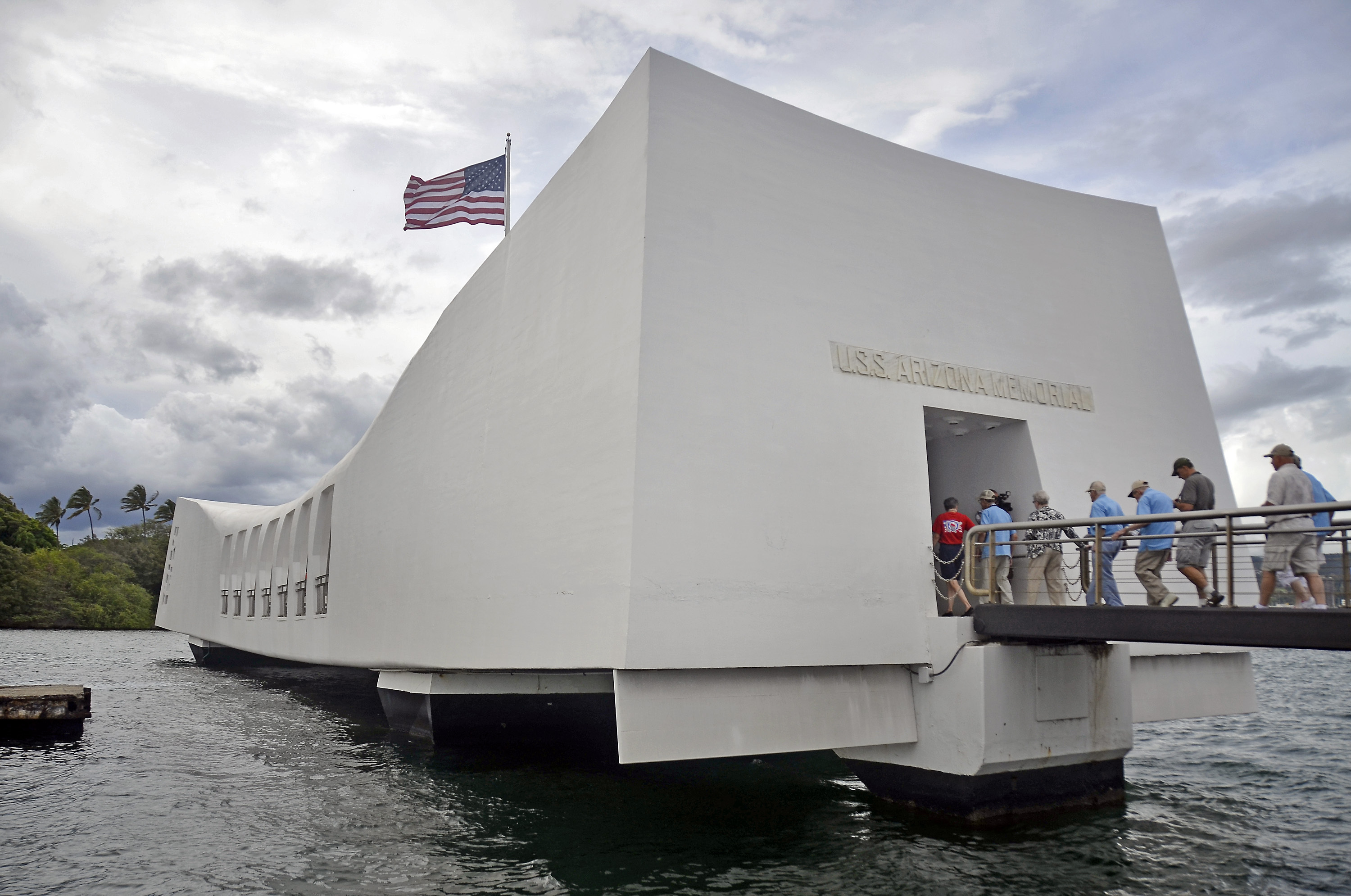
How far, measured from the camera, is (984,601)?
30.3ft

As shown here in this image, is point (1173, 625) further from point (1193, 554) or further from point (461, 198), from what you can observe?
point (461, 198)

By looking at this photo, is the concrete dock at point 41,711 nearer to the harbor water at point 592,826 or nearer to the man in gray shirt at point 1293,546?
the harbor water at point 592,826

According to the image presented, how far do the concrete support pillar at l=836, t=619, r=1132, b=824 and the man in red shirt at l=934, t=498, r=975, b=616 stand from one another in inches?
16.4

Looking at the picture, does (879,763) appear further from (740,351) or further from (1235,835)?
(740,351)

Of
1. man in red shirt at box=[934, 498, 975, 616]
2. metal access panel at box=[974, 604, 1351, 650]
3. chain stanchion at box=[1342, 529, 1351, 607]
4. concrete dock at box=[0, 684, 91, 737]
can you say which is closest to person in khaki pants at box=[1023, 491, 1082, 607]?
metal access panel at box=[974, 604, 1351, 650]

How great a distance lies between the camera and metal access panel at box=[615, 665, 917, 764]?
8461 mm

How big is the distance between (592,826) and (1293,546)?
6923 mm

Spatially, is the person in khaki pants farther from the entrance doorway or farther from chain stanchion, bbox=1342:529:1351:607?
chain stanchion, bbox=1342:529:1351:607

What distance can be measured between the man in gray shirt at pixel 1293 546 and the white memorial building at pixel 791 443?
267cm

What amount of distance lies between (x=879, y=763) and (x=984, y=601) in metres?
2.29

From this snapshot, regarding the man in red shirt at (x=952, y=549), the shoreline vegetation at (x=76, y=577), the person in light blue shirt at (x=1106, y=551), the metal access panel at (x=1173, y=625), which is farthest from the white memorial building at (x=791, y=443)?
the shoreline vegetation at (x=76, y=577)

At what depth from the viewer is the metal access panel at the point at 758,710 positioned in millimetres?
8461

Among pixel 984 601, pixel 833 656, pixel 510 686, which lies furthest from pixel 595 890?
pixel 510 686

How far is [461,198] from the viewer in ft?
50.0
